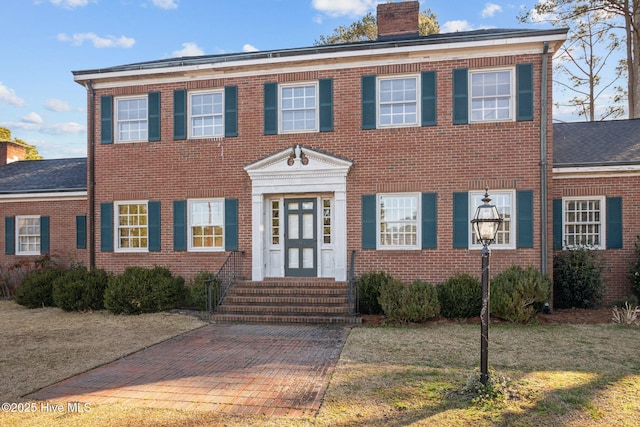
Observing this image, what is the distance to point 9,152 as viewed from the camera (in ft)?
61.0

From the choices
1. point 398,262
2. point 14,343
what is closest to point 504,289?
point 398,262

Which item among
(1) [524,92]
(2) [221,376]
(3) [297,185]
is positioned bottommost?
(2) [221,376]

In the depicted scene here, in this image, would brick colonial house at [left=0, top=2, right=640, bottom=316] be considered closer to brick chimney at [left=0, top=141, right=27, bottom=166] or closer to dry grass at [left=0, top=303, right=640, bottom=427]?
dry grass at [left=0, top=303, right=640, bottom=427]

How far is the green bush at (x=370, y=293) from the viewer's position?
32.2 ft

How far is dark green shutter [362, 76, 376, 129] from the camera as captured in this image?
35.1 ft

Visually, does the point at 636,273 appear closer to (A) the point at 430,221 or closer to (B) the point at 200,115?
(A) the point at 430,221

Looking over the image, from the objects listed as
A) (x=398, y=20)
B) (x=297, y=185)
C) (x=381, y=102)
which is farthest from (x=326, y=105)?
(x=398, y=20)

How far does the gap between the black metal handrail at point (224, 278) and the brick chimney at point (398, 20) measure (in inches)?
302

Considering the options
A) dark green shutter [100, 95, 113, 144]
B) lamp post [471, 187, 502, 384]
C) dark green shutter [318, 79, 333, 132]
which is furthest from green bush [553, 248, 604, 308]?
dark green shutter [100, 95, 113, 144]

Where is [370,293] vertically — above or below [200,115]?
below

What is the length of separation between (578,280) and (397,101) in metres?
6.12

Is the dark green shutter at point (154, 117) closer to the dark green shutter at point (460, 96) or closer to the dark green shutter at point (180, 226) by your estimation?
the dark green shutter at point (180, 226)

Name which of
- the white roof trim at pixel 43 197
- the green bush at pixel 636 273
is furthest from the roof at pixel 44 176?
the green bush at pixel 636 273

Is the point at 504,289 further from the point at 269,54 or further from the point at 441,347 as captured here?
the point at 269,54
